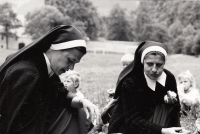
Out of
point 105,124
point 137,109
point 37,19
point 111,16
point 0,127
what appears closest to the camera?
point 0,127

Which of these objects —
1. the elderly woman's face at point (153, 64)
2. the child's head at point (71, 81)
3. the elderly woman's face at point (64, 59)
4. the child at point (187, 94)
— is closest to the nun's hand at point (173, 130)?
the elderly woman's face at point (153, 64)

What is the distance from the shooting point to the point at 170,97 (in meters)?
3.83

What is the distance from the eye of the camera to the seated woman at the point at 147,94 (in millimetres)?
3822

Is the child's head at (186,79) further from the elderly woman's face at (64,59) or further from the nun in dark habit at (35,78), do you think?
the elderly woman's face at (64,59)

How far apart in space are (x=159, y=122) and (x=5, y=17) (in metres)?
37.1

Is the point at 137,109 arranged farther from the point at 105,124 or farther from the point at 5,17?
the point at 5,17

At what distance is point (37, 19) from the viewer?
40312mm

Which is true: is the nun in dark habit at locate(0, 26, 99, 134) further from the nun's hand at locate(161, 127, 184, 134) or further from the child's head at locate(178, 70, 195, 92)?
the child's head at locate(178, 70, 195, 92)

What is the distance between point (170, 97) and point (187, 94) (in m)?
2.97

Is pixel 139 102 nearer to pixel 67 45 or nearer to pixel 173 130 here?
pixel 173 130

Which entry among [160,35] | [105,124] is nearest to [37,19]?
[160,35]

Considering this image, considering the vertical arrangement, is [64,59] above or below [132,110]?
above

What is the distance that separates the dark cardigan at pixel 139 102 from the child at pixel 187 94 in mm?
2490

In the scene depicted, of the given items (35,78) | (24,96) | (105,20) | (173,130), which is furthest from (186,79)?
(105,20)
